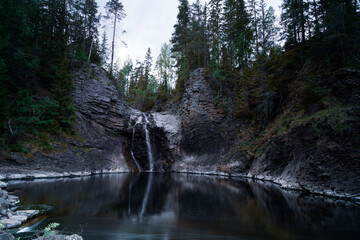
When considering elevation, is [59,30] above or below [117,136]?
above

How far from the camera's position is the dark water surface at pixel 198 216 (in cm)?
555

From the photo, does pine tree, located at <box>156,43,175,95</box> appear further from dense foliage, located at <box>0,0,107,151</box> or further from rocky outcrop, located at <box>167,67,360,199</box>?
dense foliage, located at <box>0,0,107,151</box>

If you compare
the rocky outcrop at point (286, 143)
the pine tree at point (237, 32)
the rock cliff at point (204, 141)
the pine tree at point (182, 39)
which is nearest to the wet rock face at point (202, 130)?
the rocky outcrop at point (286, 143)

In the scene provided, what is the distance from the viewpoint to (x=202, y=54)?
1383 inches

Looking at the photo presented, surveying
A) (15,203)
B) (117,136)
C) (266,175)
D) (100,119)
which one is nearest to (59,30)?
(100,119)

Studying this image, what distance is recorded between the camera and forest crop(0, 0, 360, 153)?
1625 centimetres

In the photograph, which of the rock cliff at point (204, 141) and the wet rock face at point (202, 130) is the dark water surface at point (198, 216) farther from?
the wet rock face at point (202, 130)

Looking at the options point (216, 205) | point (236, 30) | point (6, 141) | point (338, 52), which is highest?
point (236, 30)

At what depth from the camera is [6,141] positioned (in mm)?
15117

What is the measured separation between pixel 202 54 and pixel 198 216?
104ft

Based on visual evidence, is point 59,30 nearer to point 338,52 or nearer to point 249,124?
point 249,124

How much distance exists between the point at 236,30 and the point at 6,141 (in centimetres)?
3102

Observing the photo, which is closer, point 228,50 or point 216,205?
point 216,205

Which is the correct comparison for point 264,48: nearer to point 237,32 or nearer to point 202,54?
point 237,32
